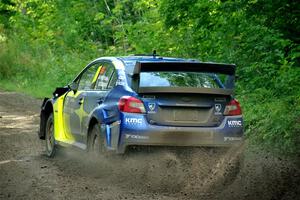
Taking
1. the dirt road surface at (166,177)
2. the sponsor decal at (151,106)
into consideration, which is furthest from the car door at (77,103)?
the sponsor decal at (151,106)

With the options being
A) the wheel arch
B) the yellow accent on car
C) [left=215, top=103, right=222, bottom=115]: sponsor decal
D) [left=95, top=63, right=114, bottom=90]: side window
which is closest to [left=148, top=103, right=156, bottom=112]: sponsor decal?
[left=215, top=103, right=222, bottom=115]: sponsor decal

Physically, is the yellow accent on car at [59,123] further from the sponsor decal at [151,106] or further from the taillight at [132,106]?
the sponsor decal at [151,106]

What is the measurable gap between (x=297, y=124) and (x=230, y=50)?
556cm

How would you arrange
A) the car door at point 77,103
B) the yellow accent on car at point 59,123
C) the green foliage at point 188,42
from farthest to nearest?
the green foliage at point 188,42, the yellow accent on car at point 59,123, the car door at point 77,103

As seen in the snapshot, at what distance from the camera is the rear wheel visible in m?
10.2

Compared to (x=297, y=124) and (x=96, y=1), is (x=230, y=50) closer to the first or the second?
(x=297, y=124)

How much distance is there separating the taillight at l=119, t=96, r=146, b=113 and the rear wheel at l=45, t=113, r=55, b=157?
2.88m

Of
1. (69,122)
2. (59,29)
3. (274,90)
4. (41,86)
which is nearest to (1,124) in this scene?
(69,122)

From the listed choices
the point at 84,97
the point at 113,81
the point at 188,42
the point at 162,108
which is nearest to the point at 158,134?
the point at 162,108

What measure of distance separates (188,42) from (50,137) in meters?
8.14

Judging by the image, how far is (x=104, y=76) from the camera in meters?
8.88

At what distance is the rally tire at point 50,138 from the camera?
10234mm

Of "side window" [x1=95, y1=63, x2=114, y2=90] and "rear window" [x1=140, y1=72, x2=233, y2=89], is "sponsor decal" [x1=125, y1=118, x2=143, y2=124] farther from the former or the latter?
"side window" [x1=95, y1=63, x2=114, y2=90]

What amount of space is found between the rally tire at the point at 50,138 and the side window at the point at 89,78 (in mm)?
1153
